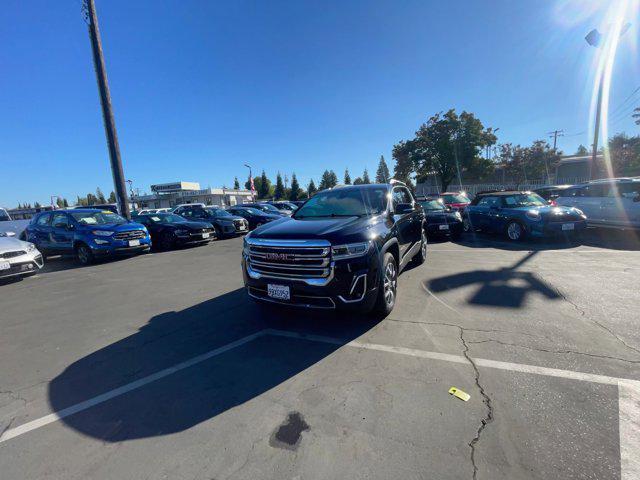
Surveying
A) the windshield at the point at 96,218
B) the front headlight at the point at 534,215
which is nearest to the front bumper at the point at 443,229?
the front headlight at the point at 534,215

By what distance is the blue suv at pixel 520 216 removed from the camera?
9086mm

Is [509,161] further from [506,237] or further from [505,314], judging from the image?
[505,314]

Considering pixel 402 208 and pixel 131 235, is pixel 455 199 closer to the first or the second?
pixel 402 208

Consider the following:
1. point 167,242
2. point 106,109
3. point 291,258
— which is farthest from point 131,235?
point 291,258

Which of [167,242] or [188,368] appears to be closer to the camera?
[188,368]

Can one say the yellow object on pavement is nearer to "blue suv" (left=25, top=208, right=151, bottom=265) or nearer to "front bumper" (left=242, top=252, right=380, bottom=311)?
"front bumper" (left=242, top=252, right=380, bottom=311)

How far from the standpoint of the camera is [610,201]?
32.2 feet

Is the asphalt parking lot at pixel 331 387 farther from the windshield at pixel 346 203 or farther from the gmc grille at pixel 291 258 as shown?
the windshield at pixel 346 203

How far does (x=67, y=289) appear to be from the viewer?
6.54 m

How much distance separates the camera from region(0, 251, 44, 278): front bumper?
6.85m

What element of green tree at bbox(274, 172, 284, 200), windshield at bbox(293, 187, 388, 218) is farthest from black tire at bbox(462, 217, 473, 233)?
green tree at bbox(274, 172, 284, 200)

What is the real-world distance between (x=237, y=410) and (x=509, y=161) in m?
44.8

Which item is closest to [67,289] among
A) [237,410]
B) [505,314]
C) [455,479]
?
[237,410]

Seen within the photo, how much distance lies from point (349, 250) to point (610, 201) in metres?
11.0
